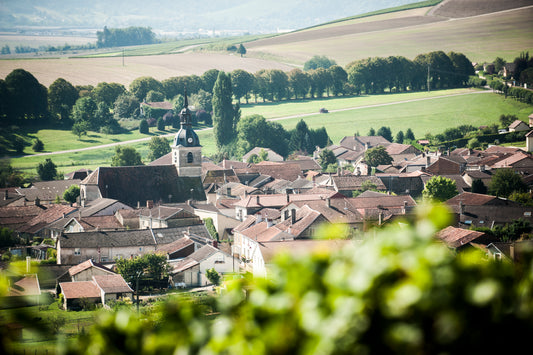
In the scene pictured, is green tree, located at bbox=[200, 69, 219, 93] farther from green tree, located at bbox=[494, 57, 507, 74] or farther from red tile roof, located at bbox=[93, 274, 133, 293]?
red tile roof, located at bbox=[93, 274, 133, 293]

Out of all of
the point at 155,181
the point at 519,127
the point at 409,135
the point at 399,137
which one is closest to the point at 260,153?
the point at 399,137

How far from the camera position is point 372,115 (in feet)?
377

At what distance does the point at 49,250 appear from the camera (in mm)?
50156

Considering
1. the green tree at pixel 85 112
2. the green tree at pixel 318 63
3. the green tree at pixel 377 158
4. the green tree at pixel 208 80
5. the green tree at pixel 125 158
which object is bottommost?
the green tree at pixel 377 158

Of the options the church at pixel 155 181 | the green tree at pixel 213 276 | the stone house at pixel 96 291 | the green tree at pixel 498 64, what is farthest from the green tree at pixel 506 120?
the stone house at pixel 96 291

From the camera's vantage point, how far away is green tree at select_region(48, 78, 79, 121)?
106 m

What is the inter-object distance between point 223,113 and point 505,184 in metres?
48.8

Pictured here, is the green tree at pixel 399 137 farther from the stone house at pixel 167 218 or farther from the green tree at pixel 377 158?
the stone house at pixel 167 218

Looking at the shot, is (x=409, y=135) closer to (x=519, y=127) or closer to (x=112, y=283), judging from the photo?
(x=519, y=127)

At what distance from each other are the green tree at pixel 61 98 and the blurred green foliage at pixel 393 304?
107m

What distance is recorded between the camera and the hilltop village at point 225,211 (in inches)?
1642

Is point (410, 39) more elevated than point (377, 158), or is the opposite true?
point (410, 39)

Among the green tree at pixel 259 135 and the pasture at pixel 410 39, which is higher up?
the pasture at pixel 410 39

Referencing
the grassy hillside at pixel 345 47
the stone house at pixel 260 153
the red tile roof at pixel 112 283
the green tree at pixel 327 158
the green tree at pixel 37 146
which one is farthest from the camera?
the grassy hillside at pixel 345 47
